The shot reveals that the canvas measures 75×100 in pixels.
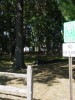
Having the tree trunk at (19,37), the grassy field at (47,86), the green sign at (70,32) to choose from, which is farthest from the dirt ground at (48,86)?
the tree trunk at (19,37)

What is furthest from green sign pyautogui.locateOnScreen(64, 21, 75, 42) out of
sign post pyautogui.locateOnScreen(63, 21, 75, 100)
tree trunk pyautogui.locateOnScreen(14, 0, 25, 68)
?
tree trunk pyautogui.locateOnScreen(14, 0, 25, 68)

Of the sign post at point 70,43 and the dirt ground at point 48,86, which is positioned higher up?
the sign post at point 70,43

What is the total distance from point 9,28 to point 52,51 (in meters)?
15.0

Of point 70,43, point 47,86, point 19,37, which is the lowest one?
point 47,86

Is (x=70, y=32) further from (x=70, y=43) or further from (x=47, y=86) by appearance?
(x=47, y=86)

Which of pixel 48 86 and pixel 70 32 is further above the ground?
pixel 70 32

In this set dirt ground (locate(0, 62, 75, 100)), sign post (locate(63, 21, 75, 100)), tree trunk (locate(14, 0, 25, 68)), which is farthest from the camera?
tree trunk (locate(14, 0, 25, 68))

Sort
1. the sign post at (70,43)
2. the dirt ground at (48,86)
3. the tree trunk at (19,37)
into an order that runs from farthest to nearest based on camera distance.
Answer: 1. the tree trunk at (19,37)
2. the dirt ground at (48,86)
3. the sign post at (70,43)

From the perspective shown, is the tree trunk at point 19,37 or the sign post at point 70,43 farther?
the tree trunk at point 19,37

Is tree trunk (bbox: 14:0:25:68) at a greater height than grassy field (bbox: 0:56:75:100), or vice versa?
tree trunk (bbox: 14:0:25:68)

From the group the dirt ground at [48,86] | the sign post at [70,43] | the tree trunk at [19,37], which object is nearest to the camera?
the sign post at [70,43]

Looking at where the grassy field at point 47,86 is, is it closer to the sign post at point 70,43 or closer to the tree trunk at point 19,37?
the sign post at point 70,43

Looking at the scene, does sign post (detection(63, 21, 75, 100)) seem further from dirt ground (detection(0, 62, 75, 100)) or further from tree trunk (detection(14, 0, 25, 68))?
tree trunk (detection(14, 0, 25, 68))

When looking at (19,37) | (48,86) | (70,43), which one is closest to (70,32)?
(70,43)
